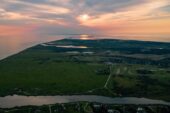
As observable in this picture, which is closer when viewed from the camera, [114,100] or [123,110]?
[123,110]

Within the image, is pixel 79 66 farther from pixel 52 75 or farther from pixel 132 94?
pixel 132 94

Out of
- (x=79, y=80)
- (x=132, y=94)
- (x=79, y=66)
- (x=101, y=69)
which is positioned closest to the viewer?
(x=132, y=94)

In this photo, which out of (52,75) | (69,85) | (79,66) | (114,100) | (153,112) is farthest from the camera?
(79,66)

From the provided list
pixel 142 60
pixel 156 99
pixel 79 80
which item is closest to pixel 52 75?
pixel 79 80

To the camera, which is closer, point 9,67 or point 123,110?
point 123,110

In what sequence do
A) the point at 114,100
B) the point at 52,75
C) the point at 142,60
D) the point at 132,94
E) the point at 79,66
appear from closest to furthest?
the point at 114,100 < the point at 132,94 < the point at 52,75 < the point at 79,66 < the point at 142,60

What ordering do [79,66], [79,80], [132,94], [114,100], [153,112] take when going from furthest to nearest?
1. [79,66]
2. [79,80]
3. [132,94]
4. [114,100]
5. [153,112]

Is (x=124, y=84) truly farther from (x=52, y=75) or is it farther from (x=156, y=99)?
(x=52, y=75)

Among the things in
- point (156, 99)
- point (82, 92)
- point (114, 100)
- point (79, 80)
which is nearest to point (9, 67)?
point (79, 80)
